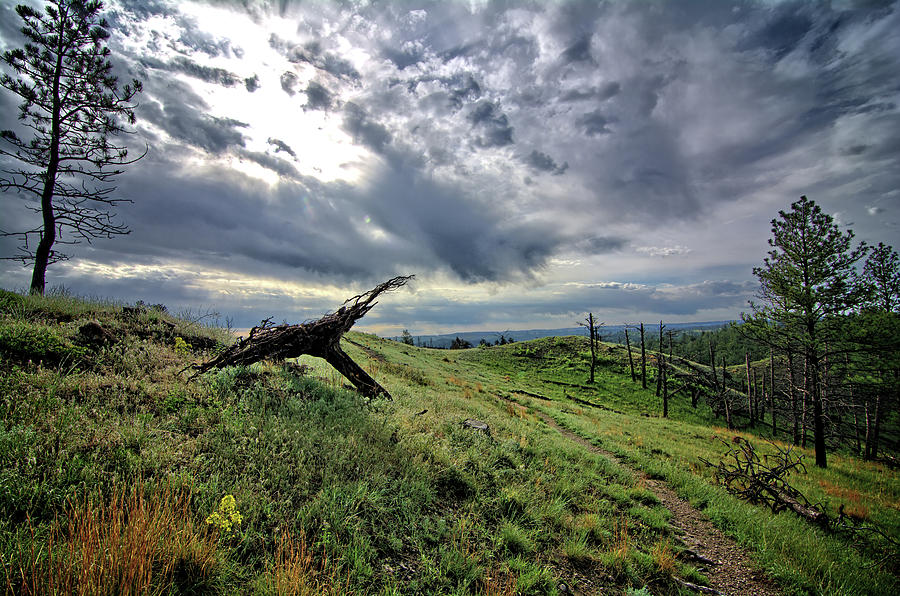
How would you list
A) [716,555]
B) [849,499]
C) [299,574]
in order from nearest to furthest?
[299,574] < [716,555] < [849,499]

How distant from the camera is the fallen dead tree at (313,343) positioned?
800cm

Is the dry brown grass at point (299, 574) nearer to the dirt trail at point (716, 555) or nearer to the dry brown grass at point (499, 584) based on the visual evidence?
the dry brown grass at point (499, 584)

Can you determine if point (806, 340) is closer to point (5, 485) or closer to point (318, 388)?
point (318, 388)

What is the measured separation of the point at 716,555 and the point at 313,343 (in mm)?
10809

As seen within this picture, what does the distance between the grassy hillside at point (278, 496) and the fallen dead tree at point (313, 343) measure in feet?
1.51

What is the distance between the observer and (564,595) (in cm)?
459

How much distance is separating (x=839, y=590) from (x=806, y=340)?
16479mm

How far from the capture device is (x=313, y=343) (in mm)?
8938

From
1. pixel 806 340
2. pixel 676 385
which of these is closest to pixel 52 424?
pixel 806 340

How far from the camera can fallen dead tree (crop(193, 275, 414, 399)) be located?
800cm

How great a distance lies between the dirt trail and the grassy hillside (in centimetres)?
30

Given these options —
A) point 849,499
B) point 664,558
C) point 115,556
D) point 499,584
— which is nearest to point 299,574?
point 115,556

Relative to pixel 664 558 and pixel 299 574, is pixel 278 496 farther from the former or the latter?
pixel 664 558

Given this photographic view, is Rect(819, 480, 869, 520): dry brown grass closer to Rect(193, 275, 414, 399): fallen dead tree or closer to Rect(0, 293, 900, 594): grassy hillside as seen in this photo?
Rect(0, 293, 900, 594): grassy hillside
